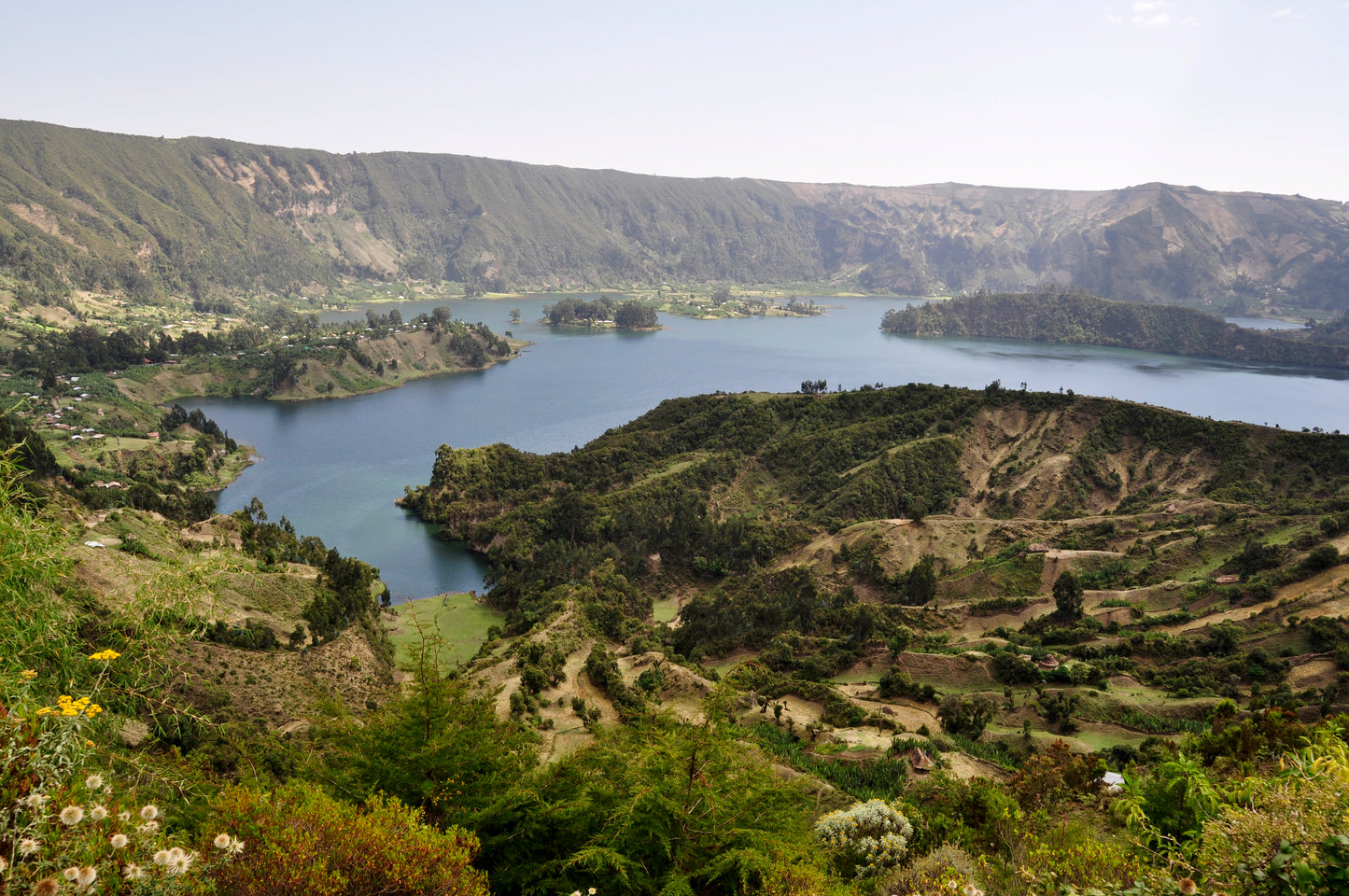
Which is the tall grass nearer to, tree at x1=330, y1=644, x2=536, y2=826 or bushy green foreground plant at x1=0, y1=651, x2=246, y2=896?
tree at x1=330, y1=644, x2=536, y2=826

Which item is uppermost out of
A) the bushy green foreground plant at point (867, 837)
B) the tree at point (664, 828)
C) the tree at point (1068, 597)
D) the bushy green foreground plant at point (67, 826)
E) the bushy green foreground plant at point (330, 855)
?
the bushy green foreground plant at point (67, 826)

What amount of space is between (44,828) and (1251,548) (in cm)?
5385

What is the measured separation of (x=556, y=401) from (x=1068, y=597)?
314ft

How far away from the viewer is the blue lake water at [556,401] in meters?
73.9

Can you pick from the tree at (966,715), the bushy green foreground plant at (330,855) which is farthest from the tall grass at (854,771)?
the bushy green foreground plant at (330,855)

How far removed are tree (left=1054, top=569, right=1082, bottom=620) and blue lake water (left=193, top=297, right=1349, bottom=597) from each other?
146 ft

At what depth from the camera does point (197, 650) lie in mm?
33531

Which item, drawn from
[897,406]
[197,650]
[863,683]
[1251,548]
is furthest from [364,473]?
[1251,548]

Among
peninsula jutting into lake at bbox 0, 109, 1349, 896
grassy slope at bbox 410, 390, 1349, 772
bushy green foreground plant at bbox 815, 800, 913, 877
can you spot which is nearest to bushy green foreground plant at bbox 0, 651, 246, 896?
peninsula jutting into lake at bbox 0, 109, 1349, 896

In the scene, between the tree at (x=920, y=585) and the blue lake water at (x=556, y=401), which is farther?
the blue lake water at (x=556, y=401)

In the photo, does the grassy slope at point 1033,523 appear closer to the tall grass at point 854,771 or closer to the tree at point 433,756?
the tall grass at point 854,771

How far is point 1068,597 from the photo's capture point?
41.7 metres

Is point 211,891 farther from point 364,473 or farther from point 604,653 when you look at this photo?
point 364,473

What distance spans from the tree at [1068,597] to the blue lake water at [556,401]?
1750 inches
